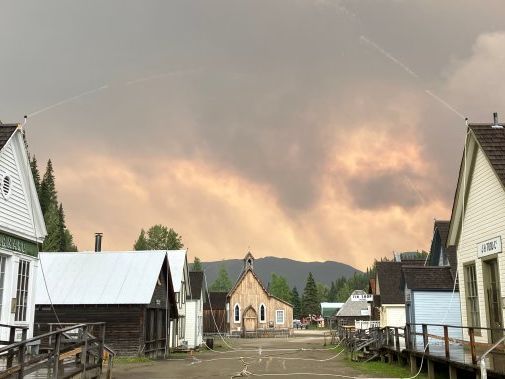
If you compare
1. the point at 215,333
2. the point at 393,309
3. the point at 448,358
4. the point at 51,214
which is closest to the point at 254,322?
the point at 215,333

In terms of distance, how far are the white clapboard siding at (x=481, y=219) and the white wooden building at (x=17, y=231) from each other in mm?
13537

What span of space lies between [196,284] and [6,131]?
39255 mm

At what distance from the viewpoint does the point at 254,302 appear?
7294 centimetres

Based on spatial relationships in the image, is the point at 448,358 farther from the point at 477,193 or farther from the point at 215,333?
the point at 215,333

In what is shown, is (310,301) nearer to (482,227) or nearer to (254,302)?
(254,302)

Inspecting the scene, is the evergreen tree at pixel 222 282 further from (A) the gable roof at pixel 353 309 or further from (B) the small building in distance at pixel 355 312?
(B) the small building in distance at pixel 355 312

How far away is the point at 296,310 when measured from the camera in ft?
493

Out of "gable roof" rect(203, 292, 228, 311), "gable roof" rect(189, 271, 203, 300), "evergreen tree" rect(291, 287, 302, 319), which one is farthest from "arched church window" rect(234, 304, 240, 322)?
"evergreen tree" rect(291, 287, 302, 319)

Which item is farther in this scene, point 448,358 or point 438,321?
point 438,321

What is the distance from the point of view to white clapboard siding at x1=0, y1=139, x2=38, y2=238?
16203 millimetres

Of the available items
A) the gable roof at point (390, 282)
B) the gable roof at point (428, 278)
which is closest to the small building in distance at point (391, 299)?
the gable roof at point (390, 282)

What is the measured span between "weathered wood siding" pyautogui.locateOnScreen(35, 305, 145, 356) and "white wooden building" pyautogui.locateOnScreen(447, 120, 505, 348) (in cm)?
1767

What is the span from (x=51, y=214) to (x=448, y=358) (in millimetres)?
84975

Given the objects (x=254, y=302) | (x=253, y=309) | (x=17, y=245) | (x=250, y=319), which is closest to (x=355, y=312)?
(x=254, y=302)
